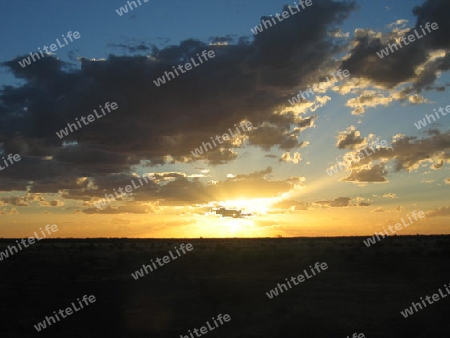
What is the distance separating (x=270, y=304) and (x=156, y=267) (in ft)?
51.9

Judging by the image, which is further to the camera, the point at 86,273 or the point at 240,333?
the point at 86,273

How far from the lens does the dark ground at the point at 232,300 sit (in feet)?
59.5

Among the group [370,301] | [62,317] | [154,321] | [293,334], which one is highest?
[62,317]

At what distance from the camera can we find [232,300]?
23.2 metres

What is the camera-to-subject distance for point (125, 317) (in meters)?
20.0

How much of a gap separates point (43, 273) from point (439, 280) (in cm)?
2702

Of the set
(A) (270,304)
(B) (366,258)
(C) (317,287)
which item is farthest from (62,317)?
(B) (366,258)

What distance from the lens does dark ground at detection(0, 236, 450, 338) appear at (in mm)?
18141

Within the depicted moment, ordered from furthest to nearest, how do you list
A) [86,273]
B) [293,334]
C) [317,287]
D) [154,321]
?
1. [86,273]
2. [317,287]
3. [154,321]
4. [293,334]

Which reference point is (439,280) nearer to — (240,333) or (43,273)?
(240,333)

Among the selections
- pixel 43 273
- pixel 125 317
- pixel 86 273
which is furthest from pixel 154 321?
pixel 43 273

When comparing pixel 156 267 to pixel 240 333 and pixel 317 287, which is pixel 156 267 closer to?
pixel 317 287

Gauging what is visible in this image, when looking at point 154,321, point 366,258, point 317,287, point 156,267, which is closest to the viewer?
point 154,321

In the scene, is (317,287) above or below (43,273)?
below
